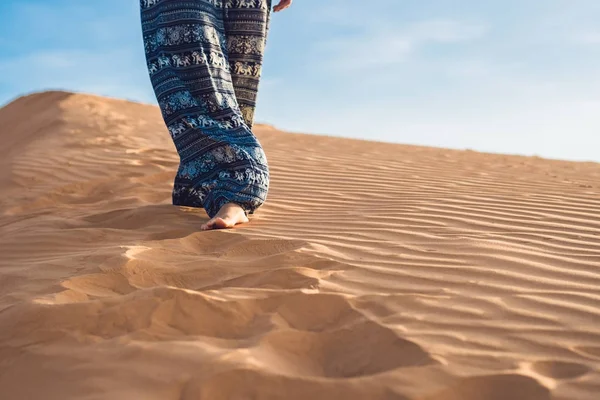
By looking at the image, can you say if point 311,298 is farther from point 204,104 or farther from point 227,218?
point 204,104

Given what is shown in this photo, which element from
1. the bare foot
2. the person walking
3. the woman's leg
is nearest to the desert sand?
the bare foot

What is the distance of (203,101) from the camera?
3.59 metres

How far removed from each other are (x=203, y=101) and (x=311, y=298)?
173 cm

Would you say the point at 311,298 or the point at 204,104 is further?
the point at 204,104

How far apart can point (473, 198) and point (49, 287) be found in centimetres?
278

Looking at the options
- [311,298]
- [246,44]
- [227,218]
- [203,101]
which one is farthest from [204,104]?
[311,298]

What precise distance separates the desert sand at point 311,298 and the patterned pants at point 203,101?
25 cm

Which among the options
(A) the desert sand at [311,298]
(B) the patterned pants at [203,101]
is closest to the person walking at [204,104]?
(B) the patterned pants at [203,101]

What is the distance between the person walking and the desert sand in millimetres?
200

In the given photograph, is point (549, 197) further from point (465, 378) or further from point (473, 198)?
point (465, 378)

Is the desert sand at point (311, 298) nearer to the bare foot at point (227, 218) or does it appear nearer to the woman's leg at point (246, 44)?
the bare foot at point (227, 218)

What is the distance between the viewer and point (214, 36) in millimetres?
3670

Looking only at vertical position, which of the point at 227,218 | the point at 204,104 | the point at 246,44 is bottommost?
the point at 227,218

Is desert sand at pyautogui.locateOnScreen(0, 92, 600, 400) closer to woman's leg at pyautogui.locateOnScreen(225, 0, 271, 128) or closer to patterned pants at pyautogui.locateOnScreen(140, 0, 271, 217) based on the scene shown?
patterned pants at pyautogui.locateOnScreen(140, 0, 271, 217)
